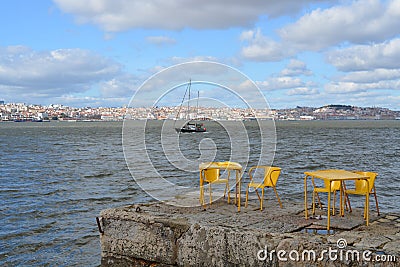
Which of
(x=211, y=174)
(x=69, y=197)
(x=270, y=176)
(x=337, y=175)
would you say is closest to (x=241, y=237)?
(x=337, y=175)

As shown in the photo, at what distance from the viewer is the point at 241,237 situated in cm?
742

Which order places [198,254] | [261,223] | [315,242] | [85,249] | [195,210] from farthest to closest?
[85,249], [195,210], [261,223], [198,254], [315,242]

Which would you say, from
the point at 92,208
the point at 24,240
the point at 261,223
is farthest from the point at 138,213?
the point at 92,208

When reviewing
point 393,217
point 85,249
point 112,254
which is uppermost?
point 393,217

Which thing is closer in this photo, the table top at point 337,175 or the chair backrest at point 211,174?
the table top at point 337,175

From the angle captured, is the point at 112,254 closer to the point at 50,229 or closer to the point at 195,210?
the point at 195,210

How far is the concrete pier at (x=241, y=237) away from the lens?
22.3ft

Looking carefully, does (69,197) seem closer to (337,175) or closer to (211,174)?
(211,174)

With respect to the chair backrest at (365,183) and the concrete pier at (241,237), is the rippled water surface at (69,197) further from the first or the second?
the chair backrest at (365,183)

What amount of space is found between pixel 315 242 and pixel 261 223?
1717mm

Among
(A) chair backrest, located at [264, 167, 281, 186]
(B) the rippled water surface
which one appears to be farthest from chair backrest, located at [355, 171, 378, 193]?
(B) the rippled water surface

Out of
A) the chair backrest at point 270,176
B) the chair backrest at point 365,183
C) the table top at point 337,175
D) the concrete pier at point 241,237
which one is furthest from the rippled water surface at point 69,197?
the chair backrest at point 365,183

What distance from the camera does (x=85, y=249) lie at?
39.1ft

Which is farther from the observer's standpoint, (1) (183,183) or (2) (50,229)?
(1) (183,183)
